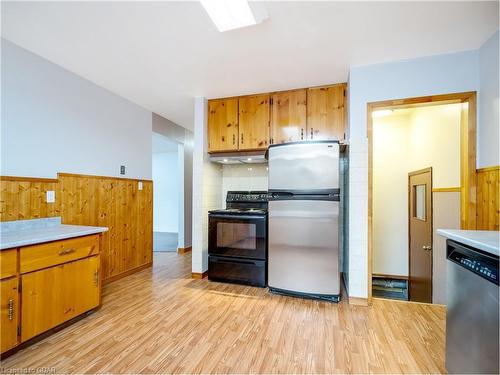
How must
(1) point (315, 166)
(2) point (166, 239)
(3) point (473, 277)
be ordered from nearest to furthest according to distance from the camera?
(3) point (473, 277) < (1) point (315, 166) < (2) point (166, 239)

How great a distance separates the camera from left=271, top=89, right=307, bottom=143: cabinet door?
3.00 m

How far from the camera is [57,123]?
249 centimetres

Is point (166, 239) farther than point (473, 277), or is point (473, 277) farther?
point (166, 239)

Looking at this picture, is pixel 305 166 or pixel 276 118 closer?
pixel 305 166

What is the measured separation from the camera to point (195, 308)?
2.41m

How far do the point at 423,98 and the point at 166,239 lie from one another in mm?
5995

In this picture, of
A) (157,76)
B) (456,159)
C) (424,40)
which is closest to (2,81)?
(157,76)

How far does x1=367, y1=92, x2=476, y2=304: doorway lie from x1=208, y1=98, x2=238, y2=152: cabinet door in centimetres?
169

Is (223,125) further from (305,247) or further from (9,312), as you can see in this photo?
(9,312)

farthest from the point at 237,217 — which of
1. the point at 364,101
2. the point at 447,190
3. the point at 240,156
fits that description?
the point at 447,190

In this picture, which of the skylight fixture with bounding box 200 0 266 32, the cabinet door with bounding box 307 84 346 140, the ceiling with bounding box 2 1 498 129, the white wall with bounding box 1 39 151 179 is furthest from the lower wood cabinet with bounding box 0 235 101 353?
the cabinet door with bounding box 307 84 346 140

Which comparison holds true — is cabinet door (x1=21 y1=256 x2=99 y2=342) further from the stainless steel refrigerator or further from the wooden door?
the wooden door

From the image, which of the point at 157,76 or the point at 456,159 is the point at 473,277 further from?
the point at 157,76

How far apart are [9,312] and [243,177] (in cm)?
285
